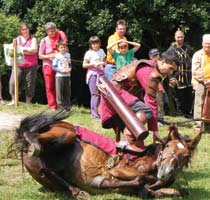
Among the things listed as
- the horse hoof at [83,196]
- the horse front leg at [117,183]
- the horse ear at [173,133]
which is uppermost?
the horse ear at [173,133]

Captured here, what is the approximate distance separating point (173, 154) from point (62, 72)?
6334 mm

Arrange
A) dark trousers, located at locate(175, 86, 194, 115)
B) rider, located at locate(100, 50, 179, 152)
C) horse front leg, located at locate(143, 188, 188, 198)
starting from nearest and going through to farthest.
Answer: horse front leg, located at locate(143, 188, 188, 198) → rider, located at locate(100, 50, 179, 152) → dark trousers, located at locate(175, 86, 194, 115)

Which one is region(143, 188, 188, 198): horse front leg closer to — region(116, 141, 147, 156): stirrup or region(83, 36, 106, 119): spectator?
region(116, 141, 147, 156): stirrup

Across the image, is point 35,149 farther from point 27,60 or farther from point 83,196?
point 27,60

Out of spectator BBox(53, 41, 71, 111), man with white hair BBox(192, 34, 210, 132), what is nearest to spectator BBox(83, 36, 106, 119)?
spectator BBox(53, 41, 71, 111)

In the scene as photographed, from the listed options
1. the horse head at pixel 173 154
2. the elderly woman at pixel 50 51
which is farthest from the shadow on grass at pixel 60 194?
the elderly woman at pixel 50 51

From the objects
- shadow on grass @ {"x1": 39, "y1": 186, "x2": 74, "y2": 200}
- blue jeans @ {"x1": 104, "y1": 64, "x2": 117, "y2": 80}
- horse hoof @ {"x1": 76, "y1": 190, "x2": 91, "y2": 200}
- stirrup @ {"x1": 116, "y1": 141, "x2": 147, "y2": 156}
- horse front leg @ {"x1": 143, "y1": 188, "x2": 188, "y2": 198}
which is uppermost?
blue jeans @ {"x1": 104, "y1": 64, "x2": 117, "y2": 80}

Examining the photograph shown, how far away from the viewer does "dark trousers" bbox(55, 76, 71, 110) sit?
11.7 meters

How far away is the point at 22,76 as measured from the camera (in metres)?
12.7

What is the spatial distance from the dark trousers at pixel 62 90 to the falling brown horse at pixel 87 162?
5613 millimetres

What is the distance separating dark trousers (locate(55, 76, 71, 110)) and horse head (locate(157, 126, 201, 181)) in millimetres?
6041

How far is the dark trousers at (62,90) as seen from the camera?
11719 mm

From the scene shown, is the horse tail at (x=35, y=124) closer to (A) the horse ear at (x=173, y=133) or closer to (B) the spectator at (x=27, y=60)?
(A) the horse ear at (x=173, y=133)

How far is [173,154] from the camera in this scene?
18.3 ft
